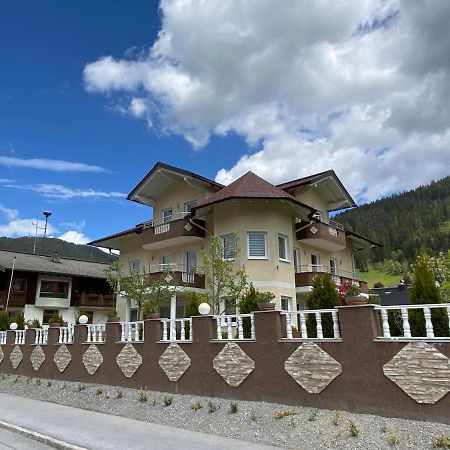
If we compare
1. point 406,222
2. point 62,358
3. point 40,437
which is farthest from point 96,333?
point 406,222

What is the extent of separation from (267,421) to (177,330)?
399cm

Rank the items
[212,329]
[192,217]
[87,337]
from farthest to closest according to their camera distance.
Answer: [192,217] → [87,337] → [212,329]

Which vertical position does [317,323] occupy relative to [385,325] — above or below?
above

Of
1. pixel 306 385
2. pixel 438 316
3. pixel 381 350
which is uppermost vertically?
pixel 438 316

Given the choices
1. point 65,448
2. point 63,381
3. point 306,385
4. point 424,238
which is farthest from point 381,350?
point 424,238

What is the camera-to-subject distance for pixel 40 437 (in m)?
7.99

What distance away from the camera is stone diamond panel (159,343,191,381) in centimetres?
1027

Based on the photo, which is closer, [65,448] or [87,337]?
[65,448]

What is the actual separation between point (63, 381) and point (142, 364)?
174 inches

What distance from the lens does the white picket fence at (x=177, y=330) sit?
34.7 feet

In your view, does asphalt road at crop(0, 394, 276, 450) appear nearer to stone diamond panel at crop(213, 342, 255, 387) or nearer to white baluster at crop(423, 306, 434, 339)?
stone diamond panel at crop(213, 342, 255, 387)

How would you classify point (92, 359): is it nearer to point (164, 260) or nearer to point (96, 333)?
point (96, 333)

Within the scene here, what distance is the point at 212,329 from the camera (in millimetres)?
10000

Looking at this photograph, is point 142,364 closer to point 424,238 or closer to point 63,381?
point 63,381
